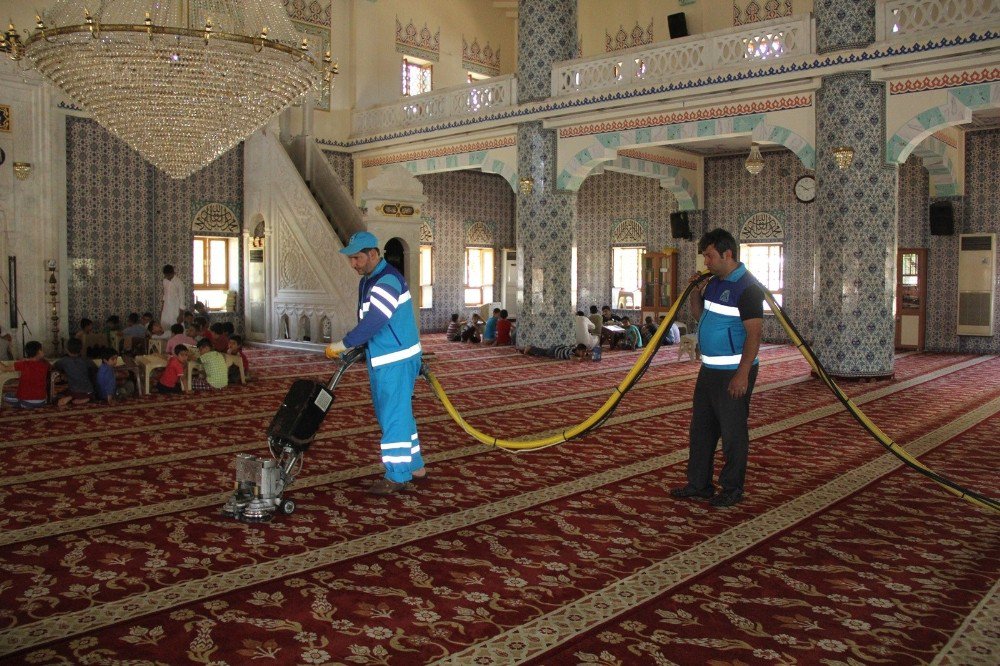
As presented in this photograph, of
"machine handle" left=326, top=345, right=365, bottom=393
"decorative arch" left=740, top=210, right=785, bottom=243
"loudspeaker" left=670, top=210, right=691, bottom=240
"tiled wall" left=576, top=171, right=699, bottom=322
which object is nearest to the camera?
"machine handle" left=326, top=345, right=365, bottom=393

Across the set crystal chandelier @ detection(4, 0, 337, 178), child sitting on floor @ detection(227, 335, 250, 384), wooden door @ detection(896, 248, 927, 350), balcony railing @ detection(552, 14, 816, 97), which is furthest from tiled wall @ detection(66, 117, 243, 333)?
wooden door @ detection(896, 248, 927, 350)

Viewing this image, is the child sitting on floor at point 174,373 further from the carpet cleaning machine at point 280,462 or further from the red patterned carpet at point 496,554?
the carpet cleaning machine at point 280,462

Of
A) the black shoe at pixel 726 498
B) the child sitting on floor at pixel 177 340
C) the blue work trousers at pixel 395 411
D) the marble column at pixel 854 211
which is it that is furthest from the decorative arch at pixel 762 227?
the blue work trousers at pixel 395 411

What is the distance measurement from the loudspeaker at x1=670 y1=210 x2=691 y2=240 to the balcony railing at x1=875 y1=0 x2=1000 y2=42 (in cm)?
559

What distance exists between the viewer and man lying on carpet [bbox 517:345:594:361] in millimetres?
9992

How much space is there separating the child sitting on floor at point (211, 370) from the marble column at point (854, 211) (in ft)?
17.6

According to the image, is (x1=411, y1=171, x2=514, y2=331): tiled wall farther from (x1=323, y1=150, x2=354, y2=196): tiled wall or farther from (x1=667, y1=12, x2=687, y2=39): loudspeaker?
(x1=667, y1=12, x2=687, y2=39): loudspeaker

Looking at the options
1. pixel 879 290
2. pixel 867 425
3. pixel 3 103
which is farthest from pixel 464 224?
pixel 867 425

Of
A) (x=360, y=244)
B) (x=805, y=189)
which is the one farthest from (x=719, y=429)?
(x=805, y=189)

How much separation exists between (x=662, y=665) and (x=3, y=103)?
979 centimetres

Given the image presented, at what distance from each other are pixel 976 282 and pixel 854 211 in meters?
4.19

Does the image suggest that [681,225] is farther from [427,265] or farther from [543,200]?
[427,265]

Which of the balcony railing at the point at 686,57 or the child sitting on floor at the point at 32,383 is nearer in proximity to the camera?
the child sitting on floor at the point at 32,383

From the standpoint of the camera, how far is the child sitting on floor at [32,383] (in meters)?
5.93
